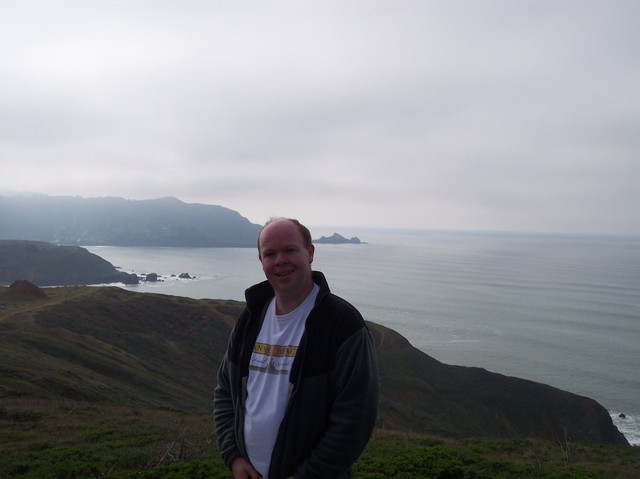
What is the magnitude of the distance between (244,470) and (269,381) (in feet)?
1.95

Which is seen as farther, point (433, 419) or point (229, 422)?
point (433, 419)

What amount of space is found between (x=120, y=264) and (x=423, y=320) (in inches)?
3975

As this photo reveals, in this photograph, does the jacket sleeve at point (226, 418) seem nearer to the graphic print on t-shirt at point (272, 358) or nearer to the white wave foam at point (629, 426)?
the graphic print on t-shirt at point (272, 358)

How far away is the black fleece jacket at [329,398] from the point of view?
2.54 metres

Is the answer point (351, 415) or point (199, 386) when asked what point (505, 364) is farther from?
point (351, 415)

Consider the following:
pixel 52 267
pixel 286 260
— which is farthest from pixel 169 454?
pixel 52 267

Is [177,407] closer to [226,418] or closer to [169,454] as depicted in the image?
[169,454]

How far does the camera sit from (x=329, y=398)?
2.63 metres

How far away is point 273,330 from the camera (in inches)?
114

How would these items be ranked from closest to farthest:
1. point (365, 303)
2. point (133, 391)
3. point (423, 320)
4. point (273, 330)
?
point (273, 330) → point (133, 391) → point (423, 320) → point (365, 303)

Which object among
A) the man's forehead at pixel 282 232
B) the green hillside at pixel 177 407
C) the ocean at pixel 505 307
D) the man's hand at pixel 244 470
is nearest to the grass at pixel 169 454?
the green hillside at pixel 177 407

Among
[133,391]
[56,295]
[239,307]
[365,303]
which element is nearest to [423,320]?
[365,303]

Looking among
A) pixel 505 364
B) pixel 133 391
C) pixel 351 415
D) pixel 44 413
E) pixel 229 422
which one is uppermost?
pixel 351 415

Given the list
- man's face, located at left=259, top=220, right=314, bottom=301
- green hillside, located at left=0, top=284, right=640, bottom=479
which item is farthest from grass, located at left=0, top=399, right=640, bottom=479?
man's face, located at left=259, top=220, right=314, bottom=301
